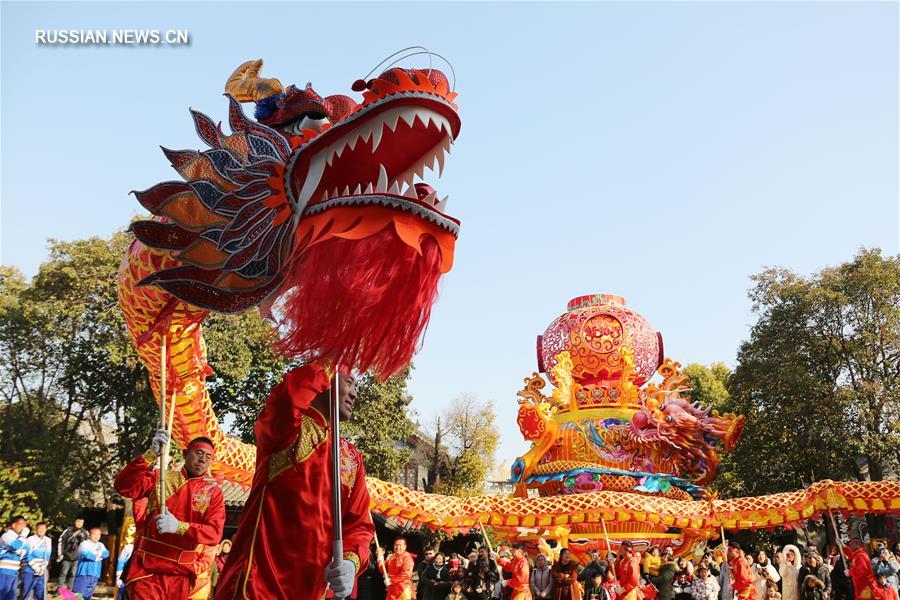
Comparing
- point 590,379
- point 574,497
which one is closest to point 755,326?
point 590,379

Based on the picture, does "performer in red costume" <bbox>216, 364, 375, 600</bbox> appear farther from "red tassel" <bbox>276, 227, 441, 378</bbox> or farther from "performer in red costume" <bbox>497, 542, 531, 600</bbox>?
"performer in red costume" <bbox>497, 542, 531, 600</bbox>

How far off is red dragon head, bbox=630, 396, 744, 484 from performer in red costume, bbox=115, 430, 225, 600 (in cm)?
1241

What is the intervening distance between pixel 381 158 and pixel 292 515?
1702 mm

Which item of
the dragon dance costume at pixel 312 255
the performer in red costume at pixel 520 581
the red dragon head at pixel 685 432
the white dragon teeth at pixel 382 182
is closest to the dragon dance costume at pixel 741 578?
the performer in red costume at pixel 520 581

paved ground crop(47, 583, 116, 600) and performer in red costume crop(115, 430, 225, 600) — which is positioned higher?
performer in red costume crop(115, 430, 225, 600)

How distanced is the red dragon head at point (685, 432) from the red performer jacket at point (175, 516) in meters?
12.4

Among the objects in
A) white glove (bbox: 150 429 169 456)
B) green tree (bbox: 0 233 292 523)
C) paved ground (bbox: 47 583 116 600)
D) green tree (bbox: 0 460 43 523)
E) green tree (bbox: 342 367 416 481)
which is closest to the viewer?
white glove (bbox: 150 429 169 456)

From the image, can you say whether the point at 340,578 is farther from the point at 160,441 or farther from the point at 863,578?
the point at 863,578

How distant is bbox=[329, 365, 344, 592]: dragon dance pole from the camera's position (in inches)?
137

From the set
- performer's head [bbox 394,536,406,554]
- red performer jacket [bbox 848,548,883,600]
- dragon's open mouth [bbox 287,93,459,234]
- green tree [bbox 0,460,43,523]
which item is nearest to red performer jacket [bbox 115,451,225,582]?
dragon's open mouth [bbox 287,93,459,234]

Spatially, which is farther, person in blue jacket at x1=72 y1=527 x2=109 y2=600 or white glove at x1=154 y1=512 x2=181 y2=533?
person in blue jacket at x1=72 y1=527 x2=109 y2=600

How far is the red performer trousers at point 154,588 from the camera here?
5.13m

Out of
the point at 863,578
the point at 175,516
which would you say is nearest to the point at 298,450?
the point at 175,516

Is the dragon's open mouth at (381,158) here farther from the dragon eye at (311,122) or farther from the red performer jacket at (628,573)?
the red performer jacket at (628,573)
